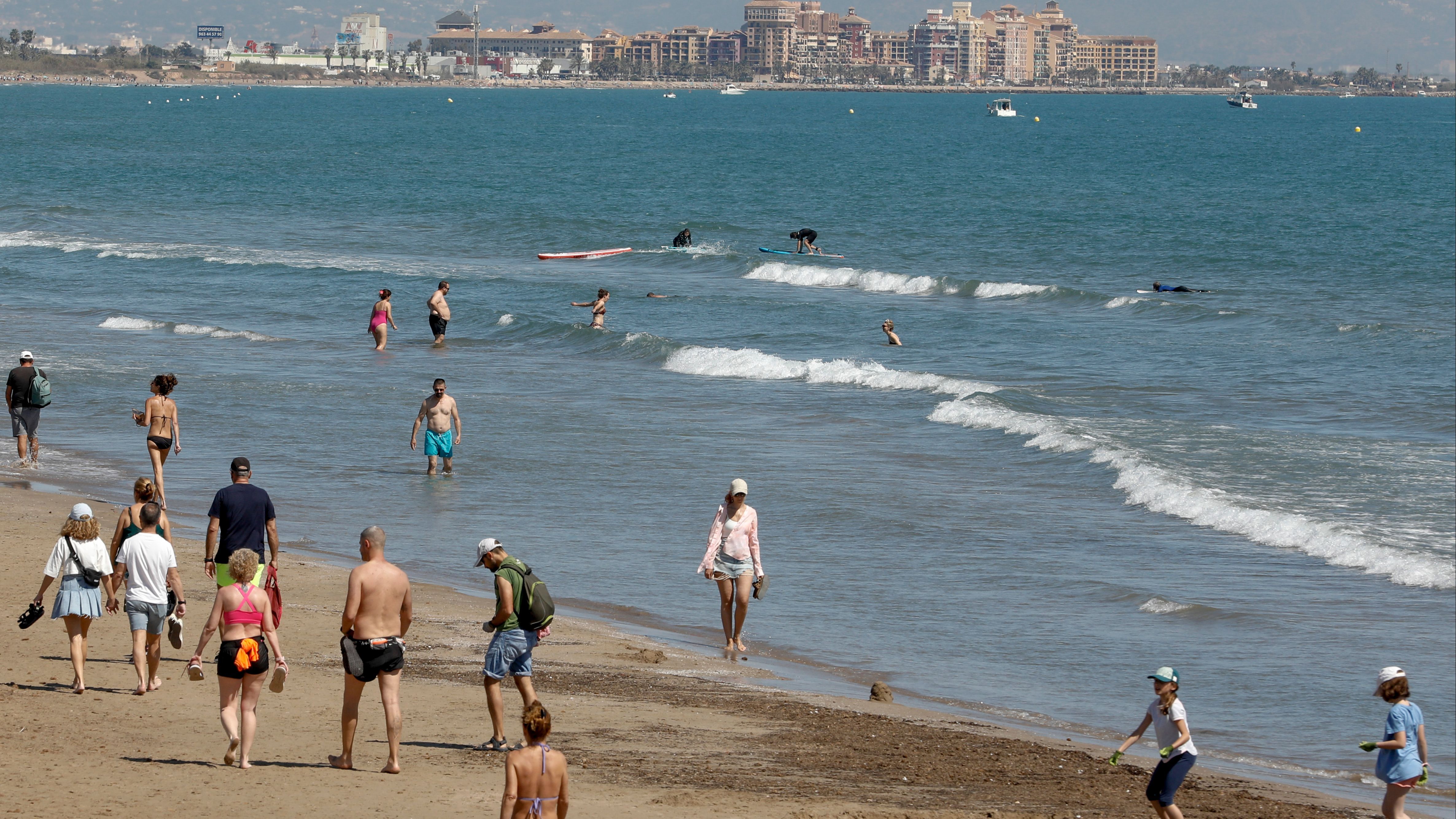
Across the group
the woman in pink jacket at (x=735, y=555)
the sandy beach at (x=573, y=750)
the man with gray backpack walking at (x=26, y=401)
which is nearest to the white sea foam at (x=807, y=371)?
the man with gray backpack walking at (x=26, y=401)

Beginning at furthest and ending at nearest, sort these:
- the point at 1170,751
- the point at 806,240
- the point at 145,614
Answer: the point at 806,240, the point at 145,614, the point at 1170,751

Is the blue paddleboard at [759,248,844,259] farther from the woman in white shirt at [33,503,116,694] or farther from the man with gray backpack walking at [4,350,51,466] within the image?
the woman in white shirt at [33,503,116,694]

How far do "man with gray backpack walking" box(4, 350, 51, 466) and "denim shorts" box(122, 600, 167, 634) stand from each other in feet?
27.7

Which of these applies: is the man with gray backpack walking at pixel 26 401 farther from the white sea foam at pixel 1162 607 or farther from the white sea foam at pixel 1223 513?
the white sea foam at pixel 1223 513

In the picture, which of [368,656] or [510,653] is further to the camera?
[510,653]

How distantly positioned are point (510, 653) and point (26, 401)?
10924mm

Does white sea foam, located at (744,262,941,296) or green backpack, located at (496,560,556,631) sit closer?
green backpack, located at (496,560,556,631)

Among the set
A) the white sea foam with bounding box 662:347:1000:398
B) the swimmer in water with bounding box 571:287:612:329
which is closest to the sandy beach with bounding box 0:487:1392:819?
the white sea foam with bounding box 662:347:1000:398

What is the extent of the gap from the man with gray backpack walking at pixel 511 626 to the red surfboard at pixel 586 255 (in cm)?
3580

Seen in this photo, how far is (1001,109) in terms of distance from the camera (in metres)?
177

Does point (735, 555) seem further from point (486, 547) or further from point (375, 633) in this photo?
point (375, 633)

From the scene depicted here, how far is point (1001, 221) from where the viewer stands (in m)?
56.3

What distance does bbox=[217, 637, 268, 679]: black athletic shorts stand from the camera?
813 centimetres

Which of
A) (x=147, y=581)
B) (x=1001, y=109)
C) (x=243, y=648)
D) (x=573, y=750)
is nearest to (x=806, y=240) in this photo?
(x=147, y=581)
